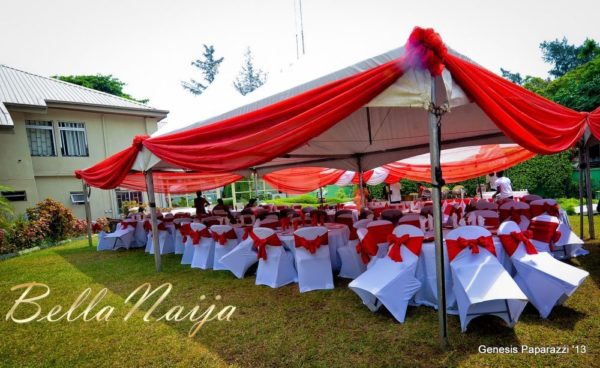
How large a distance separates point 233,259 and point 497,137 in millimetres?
5433

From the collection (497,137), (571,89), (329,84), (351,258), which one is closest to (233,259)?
(351,258)

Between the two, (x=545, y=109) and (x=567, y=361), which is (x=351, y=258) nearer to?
(x=567, y=361)

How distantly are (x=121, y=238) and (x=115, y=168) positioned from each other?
3.35 meters

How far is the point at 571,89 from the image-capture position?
19031mm

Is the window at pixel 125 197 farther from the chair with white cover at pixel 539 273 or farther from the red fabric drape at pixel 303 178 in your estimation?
the chair with white cover at pixel 539 273

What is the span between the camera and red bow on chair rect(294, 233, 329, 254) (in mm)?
4514

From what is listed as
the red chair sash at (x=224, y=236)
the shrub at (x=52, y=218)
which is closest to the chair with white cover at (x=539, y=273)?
the red chair sash at (x=224, y=236)

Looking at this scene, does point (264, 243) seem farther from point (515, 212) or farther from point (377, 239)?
point (515, 212)

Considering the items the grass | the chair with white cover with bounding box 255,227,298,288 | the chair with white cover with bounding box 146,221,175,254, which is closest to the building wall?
the chair with white cover with bounding box 146,221,175,254

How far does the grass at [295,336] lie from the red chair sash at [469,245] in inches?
25.7

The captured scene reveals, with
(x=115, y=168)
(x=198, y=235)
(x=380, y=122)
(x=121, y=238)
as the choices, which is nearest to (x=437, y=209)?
(x=380, y=122)

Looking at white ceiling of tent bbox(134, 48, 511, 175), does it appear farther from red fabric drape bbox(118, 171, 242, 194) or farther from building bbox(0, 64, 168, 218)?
building bbox(0, 64, 168, 218)

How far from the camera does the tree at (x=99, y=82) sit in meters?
25.5

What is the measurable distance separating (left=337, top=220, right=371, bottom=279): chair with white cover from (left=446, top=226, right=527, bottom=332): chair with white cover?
5.24 feet
